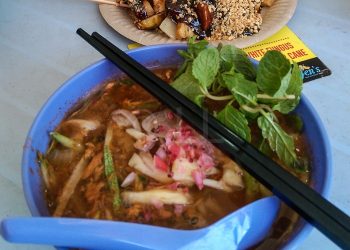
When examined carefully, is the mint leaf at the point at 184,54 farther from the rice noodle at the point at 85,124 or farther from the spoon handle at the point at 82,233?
the spoon handle at the point at 82,233

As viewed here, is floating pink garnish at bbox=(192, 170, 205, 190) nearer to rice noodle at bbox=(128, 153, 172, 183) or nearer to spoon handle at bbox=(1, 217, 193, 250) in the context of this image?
rice noodle at bbox=(128, 153, 172, 183)

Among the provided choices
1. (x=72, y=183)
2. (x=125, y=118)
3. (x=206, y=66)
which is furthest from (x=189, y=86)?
(x=72, y=183)

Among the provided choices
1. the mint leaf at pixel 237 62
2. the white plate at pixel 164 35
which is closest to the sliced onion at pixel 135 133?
the mint leaf at pixel 237 62

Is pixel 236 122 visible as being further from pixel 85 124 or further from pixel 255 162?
pixel 85 124

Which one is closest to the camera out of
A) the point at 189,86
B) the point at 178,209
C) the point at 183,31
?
the point at 178,209

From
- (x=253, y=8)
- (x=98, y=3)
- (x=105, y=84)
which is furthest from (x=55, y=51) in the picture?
(x=253, y=8)

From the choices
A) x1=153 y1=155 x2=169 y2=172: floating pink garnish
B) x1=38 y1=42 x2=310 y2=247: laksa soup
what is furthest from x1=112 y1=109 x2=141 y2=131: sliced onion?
x1=153 y1=155 x2=169 y2=172: floating pink garnish
